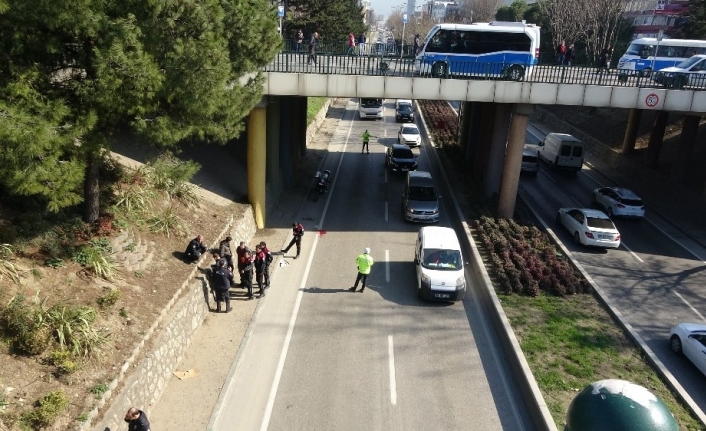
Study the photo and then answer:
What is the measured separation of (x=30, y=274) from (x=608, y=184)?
105ft

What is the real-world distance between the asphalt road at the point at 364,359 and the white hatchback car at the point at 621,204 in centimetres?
1137

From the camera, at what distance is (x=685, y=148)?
31562 mm

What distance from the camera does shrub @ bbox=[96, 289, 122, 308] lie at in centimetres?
1189

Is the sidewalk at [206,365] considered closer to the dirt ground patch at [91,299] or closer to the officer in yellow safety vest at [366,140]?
the dirt ground patch at [91,299]

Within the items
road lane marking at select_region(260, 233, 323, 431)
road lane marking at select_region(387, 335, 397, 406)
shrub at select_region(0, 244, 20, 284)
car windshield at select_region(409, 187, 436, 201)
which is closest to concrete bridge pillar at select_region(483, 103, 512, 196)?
car windshield at select_region(409, 187, 436, 201)

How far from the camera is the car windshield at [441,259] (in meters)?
17.0

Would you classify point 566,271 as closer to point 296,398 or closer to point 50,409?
point 296,398

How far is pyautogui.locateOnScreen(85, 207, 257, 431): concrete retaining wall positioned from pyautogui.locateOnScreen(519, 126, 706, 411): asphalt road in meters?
12.1

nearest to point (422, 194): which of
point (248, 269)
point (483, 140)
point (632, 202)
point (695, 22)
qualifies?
point (483, 140)

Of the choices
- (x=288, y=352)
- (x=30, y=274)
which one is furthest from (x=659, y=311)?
(x=30, y=274)

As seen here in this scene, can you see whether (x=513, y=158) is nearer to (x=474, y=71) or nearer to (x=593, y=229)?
(x=474, y=71)

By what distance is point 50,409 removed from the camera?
351 inches

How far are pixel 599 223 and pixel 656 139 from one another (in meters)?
15.4

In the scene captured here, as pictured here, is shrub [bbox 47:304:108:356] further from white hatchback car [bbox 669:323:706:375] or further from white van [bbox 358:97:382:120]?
white van [bbox 358:97:382:120]
